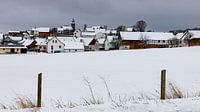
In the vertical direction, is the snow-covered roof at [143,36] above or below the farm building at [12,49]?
above

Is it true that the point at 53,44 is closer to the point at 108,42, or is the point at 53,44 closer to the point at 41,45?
the point at 41,45

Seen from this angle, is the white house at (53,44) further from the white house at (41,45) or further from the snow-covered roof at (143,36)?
the snow-covered roof at (143,36)

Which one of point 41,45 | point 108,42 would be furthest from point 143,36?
point 41,45

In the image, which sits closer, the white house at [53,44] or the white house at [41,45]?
the white house at [53,44]

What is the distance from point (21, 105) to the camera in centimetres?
1075

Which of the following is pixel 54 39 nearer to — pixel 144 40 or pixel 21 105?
pixel 144 40

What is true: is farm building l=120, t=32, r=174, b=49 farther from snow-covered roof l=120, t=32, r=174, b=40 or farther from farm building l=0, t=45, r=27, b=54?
farm building l=0, t=45, r=27, b=54

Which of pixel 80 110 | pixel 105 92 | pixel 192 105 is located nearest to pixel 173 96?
pixel 192 105

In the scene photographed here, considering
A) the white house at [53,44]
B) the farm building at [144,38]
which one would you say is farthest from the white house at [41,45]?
the farm building at [144,38]

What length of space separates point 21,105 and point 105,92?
793cm

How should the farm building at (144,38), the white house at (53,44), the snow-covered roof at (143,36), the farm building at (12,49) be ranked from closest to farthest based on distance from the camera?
the farm building at (12,49)
the white house at (53,44)
the farm building at (144,38)
the snow-covered roof at (143,36)

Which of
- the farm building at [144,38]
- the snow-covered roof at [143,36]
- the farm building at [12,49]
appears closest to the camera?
the farm building at [12,49]

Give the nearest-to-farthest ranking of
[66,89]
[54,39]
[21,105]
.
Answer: [21,105] < [66,89] < [54,39]

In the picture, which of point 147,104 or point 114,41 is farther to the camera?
point 114,41
